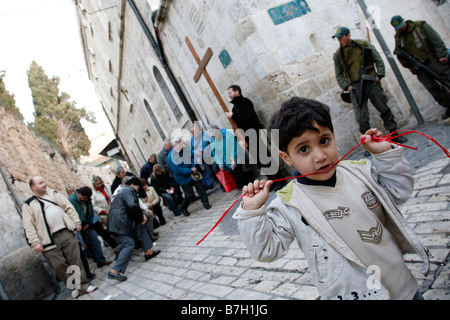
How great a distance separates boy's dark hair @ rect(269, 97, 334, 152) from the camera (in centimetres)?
128

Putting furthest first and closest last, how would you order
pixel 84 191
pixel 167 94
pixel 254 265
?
1. pixel 167 94
2. pixel 84 191
3. pixel 254 265

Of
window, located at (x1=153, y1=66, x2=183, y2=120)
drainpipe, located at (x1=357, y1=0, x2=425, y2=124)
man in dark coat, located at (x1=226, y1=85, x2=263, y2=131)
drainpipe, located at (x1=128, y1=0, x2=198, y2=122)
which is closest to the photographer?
drainpipe, located at (x1=357, y1=0, x2=425, y2=124)

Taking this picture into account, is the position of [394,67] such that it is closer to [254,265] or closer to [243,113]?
[243,113]

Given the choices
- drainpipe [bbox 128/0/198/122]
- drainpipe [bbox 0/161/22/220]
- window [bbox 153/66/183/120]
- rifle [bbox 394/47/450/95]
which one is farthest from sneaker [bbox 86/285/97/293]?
window [bbox 153/66/183/120]

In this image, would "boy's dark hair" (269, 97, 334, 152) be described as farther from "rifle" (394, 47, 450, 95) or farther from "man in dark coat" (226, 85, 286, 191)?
"rifle" (394, 47, 450, 95)

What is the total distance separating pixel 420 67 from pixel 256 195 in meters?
5.29

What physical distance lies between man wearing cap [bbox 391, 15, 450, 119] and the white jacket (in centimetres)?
463

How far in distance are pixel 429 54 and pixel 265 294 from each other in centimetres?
490

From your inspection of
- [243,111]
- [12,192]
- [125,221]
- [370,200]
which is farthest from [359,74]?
[12,192]

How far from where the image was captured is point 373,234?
1281mm

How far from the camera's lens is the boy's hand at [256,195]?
4.05ft

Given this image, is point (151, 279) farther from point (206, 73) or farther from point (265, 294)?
point (206, 73)

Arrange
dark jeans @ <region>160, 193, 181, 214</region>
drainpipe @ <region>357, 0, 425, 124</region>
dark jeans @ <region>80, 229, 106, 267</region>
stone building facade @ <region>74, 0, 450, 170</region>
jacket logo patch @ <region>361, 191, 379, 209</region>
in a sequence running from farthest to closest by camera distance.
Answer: dark jeans @ <region>160, 193, 181, 214</region>
dark jeans @ <region>80, 229, 106, 267</region>
stone building facade @ <region>74, 0, 450, 170</region>
drainpipe @ <region>357, 0, 425, 124</region>
jacket logo patch @ <region>361, 191, 379, 209</region>

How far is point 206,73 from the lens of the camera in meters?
7.25
